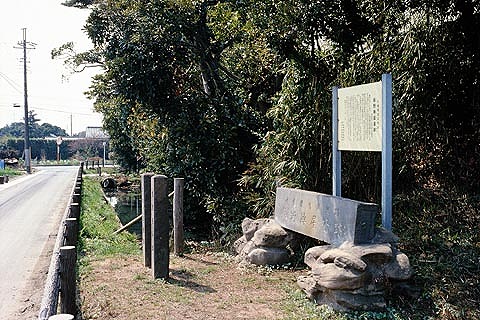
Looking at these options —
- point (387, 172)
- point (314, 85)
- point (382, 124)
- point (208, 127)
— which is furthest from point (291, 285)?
point (208, 127)

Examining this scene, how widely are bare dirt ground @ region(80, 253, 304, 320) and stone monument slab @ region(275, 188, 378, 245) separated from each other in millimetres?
730

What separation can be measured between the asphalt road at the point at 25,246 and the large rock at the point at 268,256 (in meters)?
2.91

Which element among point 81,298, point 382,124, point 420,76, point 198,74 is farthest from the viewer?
point 198,74

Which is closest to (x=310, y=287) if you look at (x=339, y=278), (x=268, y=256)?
(x=339, y=278)

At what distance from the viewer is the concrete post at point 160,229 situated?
6.55 meters

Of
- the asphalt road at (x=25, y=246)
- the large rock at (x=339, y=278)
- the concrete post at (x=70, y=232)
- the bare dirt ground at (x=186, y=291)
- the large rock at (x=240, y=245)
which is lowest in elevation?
the asphalt road at (x=25, y=246)

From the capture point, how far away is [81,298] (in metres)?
5.98

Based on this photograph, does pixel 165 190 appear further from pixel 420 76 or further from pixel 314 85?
pixel 420 76

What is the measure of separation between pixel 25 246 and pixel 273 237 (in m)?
5.71

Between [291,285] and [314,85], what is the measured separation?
299cm

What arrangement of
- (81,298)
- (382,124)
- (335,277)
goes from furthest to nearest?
(81,298)
(382,124)
(335,277)

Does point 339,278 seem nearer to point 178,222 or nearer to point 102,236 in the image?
point 178,222

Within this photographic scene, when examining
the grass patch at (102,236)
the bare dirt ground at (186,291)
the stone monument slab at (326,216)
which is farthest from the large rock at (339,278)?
the grass patch at (102,236)

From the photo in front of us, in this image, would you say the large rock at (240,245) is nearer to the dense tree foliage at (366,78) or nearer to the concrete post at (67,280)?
the dense tree foliage at (366,78)
